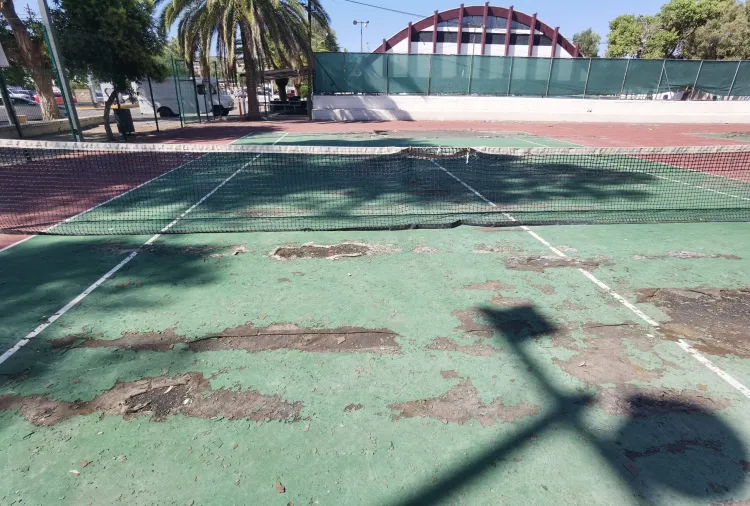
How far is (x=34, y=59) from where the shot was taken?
19.3 meters

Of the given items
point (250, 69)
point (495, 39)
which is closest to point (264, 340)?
point (250, 69)

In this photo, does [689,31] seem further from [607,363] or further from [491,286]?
[607,363]

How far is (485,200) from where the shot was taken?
9.55m

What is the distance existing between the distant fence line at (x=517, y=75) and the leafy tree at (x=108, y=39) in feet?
39.9

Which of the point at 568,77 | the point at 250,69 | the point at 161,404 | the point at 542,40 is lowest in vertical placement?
the point at 161,404

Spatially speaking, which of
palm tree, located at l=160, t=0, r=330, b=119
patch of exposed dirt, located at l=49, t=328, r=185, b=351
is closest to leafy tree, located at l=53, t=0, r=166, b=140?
palm tree, located at l=160, t=0, r=330, b=119

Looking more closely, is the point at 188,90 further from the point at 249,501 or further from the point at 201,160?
the point at 249,501

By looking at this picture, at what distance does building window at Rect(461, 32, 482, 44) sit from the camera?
6406cm

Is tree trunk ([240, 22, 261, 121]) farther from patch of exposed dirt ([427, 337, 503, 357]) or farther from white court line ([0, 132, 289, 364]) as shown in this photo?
patch of exposed dirt ([427, 337, 503, 357])

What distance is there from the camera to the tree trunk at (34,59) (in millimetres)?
17564

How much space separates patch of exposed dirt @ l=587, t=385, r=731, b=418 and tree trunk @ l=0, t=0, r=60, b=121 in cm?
2443

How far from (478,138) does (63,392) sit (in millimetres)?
19642

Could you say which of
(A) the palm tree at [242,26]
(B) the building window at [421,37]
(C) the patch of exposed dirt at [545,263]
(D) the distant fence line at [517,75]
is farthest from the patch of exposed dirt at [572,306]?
(B) the building window at [421,37]

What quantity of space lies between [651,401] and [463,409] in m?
1.55
